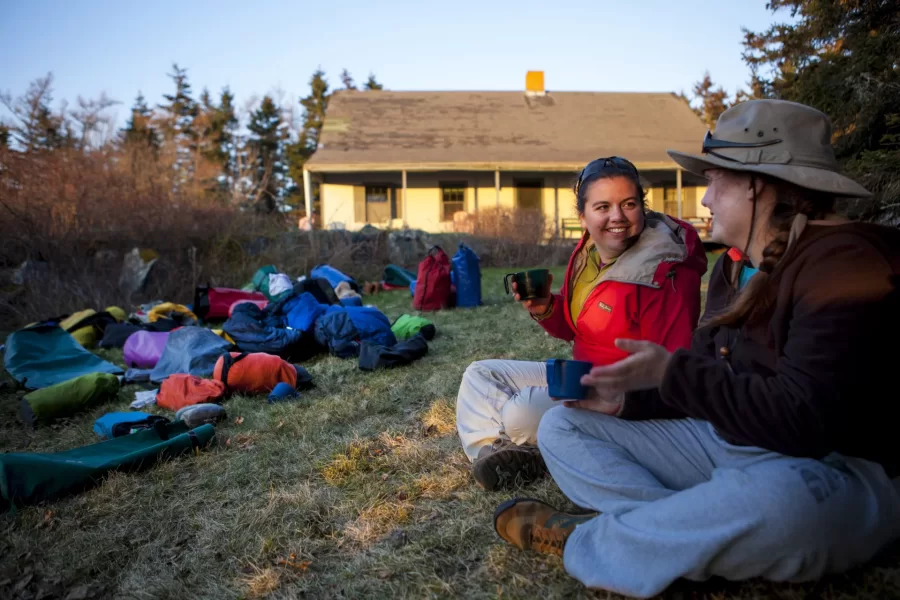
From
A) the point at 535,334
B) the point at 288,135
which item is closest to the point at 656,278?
the point at 535,334

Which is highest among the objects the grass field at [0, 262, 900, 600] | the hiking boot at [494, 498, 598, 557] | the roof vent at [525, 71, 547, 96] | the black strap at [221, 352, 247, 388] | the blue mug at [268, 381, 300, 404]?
the roof vent at [525, 71, 547, 96]

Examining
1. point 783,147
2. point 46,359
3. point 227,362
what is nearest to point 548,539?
point 783,147

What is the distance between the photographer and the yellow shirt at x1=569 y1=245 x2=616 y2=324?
2.87 meters

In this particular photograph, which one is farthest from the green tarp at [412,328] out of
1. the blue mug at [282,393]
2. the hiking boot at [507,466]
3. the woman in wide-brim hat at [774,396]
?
the woman in wide-brim hat at [774,396]

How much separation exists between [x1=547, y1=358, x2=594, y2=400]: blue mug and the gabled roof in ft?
61.0

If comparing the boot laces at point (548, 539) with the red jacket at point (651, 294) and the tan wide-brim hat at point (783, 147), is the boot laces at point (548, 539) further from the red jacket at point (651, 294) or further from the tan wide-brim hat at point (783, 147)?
the tan wide-brim hat at point (783, 147)

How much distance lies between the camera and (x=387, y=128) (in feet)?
73.9

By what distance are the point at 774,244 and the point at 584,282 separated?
1264mm

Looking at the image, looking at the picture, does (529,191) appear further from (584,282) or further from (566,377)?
(566,377)

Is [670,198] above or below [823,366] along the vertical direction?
above

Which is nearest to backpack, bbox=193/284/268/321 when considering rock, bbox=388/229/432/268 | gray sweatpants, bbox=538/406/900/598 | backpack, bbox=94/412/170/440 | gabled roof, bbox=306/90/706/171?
backpack, bbox=94/412/170/440

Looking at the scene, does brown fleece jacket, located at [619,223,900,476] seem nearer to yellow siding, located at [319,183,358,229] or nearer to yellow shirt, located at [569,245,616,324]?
yellow shirt, located at [569,245,616,324]

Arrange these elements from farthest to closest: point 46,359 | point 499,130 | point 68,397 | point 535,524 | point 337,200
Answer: point 499,130, point 337,200, point 46,359, point 68,397, point 535,524

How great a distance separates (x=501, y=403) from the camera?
282 cm
